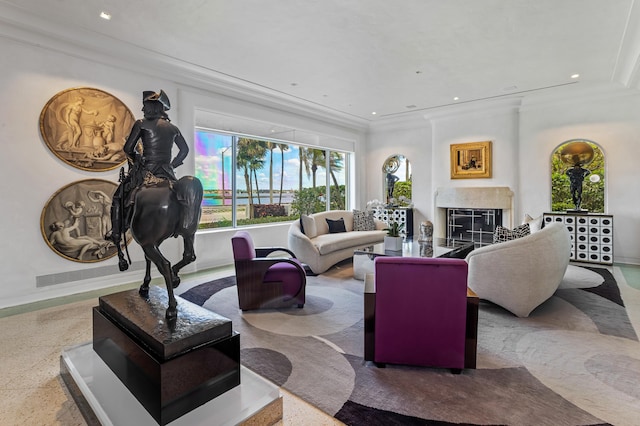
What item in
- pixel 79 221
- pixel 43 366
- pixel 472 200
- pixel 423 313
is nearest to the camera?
pixel 423 313

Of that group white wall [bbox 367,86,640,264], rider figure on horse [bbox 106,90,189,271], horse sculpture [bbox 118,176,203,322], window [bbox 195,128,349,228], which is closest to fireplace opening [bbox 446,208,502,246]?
white wall [bbox 367,86,640,264]

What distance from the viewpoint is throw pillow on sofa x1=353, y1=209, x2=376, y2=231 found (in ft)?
21.8

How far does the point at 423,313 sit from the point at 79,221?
4.36 meters

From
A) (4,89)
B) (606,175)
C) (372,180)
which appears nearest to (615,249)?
(606,175)

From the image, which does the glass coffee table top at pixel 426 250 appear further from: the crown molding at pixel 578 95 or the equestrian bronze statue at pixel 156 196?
the crown molding at pixel 578 95

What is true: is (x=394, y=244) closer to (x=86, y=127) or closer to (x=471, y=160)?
(x=471, y=160)

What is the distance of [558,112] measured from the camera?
646 cm

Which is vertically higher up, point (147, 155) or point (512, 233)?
point (147, 155)

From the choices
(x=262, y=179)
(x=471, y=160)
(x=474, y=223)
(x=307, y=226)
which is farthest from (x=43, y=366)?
(x=471, y=160)

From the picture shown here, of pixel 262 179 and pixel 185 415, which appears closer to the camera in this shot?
pixel 185 415

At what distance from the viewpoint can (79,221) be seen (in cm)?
429

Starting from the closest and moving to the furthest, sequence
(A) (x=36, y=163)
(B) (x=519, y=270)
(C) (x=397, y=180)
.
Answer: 1. (B) (x=519, y=270)
2. (A) (x=36, y=163)
3. (C) (x=397, y=180)

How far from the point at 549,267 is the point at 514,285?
438mm

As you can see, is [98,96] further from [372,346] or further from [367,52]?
[372,346]
